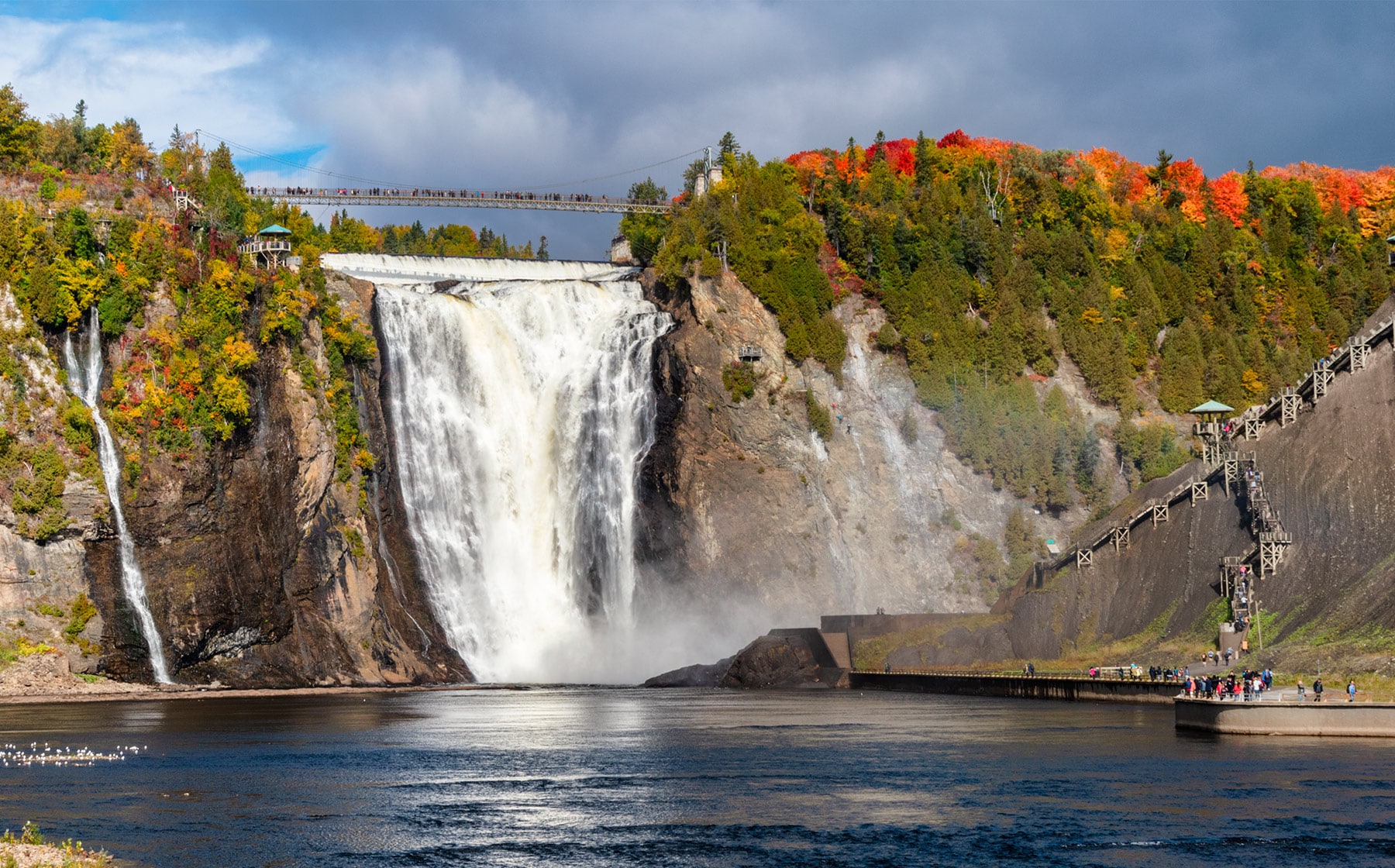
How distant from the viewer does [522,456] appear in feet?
345

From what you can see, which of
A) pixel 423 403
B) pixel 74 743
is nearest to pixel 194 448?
pixel 423 403

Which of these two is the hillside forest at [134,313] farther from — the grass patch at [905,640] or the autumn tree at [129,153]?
the grass patch at [905,640]

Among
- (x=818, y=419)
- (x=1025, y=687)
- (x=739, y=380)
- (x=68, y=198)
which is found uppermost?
(x=68, y=198)

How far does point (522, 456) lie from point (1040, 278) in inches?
1908

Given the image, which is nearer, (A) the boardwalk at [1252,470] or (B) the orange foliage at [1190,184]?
(A) the boardwalk at [1252,470]

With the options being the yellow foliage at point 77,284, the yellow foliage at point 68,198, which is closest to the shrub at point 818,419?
the yellow foliage at point 77,284

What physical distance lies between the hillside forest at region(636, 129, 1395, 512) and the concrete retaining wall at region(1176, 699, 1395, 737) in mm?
58151

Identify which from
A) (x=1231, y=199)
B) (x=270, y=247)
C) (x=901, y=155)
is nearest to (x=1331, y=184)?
(x=1231, y=199)

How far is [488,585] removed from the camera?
9962 centimetres

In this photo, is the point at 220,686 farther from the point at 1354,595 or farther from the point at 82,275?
the point at 1354,595

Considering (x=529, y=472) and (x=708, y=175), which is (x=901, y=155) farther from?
(x=529, y=472)

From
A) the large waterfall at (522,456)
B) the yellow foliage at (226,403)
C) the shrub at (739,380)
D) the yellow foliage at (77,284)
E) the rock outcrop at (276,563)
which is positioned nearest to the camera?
the rock outcrop at (276,563)

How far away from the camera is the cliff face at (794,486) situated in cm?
10531

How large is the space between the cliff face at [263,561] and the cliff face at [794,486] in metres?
19.9
